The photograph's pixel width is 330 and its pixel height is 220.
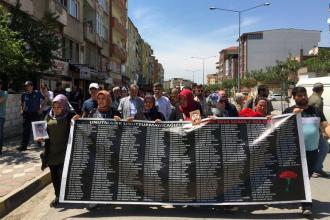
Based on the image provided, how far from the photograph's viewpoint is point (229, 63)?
168 meters

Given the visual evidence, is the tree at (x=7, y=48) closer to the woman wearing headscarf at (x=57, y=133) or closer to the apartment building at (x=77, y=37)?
the woman wearing headscarf at (x=57, y=133)

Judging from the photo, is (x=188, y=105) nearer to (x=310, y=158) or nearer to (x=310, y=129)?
(x=310, y=129)

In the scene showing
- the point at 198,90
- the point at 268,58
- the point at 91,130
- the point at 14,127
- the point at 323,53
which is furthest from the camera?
the point at 268,58

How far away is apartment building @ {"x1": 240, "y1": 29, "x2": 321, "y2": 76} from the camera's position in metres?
133

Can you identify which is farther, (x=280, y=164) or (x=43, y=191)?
(x=43, y=191)

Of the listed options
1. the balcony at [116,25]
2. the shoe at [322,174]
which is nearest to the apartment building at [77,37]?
the balcony at [116,25]

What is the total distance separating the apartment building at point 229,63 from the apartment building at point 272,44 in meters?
19.6

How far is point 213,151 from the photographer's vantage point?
6816mm

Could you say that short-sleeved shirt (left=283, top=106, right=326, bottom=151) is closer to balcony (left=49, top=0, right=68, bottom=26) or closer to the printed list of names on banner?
the printed list of names on banner

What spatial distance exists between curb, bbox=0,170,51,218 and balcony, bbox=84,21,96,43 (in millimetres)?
28169

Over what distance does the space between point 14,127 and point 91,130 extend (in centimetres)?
963

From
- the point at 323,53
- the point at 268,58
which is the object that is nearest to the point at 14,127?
the point at 323,53

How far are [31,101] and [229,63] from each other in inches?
6213

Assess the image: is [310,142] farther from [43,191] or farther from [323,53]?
[323,53]
